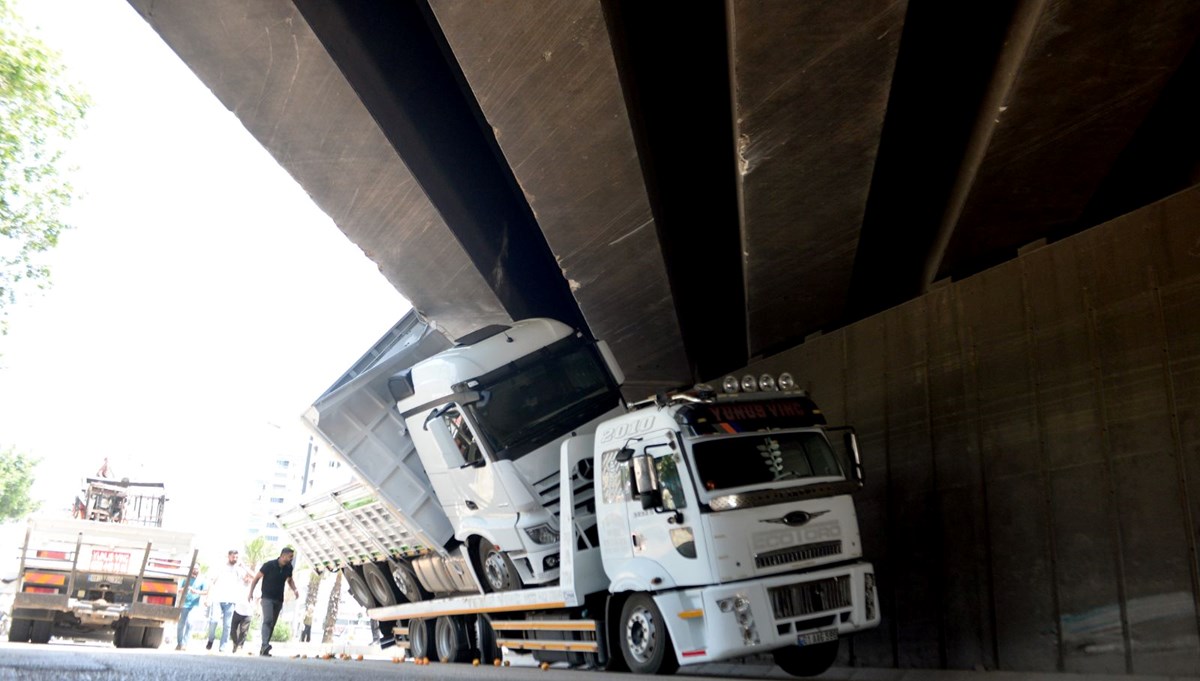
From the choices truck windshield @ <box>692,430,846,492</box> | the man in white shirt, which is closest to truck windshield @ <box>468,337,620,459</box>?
truck windshield @ <box>692,430,846,492</box>

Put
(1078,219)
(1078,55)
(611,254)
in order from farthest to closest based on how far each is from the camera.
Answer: (611,254) < (1078,219) < (1078,55)

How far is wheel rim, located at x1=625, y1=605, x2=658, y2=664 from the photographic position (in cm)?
871

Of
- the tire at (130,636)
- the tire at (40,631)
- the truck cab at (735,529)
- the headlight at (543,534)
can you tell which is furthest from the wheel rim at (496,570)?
the tire at (40,631)

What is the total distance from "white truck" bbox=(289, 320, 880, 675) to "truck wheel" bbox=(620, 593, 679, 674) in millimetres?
22

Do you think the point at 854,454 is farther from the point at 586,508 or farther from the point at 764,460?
the point at 586,508

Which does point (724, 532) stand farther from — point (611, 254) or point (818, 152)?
point (611, 254)

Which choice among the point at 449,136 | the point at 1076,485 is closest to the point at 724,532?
the point at 1076,485

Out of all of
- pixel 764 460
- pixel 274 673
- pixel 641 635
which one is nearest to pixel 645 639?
pixel 641 635

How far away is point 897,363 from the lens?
11.5 meters

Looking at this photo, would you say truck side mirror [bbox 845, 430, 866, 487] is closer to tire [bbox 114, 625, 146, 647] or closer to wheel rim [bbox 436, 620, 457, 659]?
wheel rim [bbox 436, 620, 457, 659]

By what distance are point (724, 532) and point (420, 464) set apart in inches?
204

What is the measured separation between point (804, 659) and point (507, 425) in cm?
386

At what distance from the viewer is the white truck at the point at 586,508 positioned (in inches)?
323

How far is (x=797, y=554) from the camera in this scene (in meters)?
8.29
